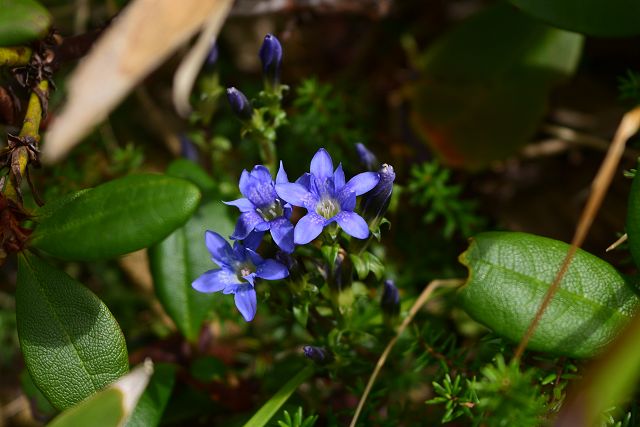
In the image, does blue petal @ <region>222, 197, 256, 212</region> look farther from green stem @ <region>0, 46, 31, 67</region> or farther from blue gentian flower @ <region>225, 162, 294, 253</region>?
green stem @ <region>0, 46, 31, 67</region>

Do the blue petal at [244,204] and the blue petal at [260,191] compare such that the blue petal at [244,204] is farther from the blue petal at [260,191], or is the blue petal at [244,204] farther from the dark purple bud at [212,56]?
the dark purple bud at [212,56]

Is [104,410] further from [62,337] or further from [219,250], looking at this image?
[219,250]

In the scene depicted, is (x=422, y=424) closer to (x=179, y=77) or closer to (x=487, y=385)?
(x=487, y=385)

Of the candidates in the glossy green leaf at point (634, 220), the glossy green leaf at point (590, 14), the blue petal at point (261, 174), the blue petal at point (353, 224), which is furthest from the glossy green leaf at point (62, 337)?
the glossy green leaf at point (590, 14)

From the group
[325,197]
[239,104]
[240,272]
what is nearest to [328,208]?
[325,197]

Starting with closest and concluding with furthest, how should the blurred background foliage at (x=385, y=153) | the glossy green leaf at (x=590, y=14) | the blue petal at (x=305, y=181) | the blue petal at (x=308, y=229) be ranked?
the blue petal at (x=308, y=229), the blue petal at (x=305, y=181), the glossy green leaf at (x=590, y=14), the blurred background foliage at (x=385, y=153)
